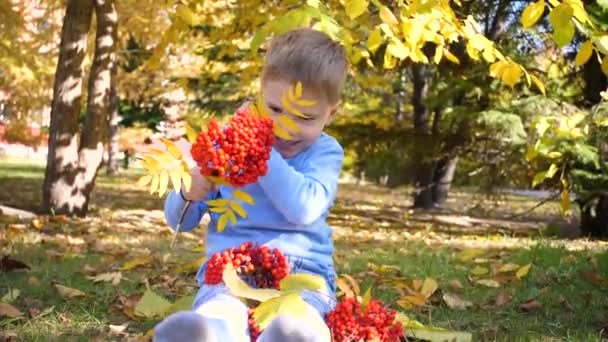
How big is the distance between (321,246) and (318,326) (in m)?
0.46

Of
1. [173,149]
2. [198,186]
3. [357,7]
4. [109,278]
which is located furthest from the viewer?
[109,278]

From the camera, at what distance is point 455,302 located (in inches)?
125

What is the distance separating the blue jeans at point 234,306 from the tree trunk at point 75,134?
5400 mm

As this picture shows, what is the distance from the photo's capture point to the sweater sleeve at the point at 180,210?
2.34 metres

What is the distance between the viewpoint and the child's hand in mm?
2072

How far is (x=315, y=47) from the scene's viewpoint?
7.54ft

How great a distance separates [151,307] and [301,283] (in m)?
1.06

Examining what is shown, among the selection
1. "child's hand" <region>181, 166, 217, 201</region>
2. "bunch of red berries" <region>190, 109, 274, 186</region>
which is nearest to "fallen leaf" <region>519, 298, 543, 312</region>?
"child's hand" <region>181, 166, 217, 201</region>

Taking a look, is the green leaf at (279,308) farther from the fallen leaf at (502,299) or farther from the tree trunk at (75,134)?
the tree trunk at (75,134)

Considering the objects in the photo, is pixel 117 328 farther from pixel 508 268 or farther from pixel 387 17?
pixel 508 268

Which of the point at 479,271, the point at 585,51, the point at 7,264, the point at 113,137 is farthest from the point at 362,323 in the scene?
the point at 113,137

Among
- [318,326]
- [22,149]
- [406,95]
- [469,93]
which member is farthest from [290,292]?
[22,149]

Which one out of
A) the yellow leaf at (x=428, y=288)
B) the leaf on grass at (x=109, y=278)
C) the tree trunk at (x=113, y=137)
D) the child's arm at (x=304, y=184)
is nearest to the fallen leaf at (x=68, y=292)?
the leaf on grass at (x=109, y=278)

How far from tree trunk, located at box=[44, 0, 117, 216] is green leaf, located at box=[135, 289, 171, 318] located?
15.5ft
